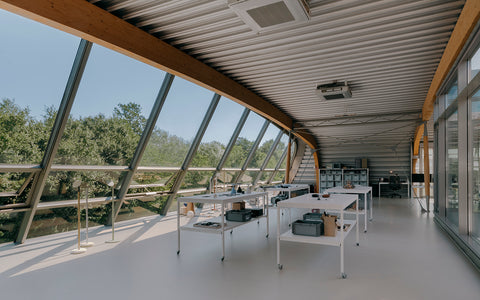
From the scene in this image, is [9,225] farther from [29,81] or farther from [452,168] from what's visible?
[452,168]

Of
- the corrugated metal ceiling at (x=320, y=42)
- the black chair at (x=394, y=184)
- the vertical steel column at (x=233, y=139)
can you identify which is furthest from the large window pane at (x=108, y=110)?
the black chair at (x=394, y=184)

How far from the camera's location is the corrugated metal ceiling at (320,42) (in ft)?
11.4

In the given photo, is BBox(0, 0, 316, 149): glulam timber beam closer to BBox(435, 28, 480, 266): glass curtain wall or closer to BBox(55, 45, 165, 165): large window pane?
BBox(55, 45, 165, 165): large window pane

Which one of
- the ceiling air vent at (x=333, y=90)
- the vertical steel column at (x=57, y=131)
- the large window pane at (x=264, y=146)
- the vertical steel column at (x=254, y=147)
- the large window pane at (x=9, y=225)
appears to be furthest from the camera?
the large window pane at (x=264, y=146)

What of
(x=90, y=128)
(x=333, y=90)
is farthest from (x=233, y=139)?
(x=90, y=128)

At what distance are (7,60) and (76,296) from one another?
Result: 9.80ft

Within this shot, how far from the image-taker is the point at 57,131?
444cm

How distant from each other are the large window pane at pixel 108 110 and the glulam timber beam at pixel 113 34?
964 millimetres

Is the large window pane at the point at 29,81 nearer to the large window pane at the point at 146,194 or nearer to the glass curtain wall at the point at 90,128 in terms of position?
the glass curtain wall at the point at 90,128

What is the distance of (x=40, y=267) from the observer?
11.9ft

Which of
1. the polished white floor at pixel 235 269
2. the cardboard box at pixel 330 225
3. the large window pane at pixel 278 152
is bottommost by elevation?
the polished white floor at pixel 235 269

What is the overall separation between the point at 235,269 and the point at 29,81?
358cm

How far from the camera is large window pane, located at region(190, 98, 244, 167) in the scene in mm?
7324

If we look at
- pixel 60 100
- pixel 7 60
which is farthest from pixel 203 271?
pixel 7 60
